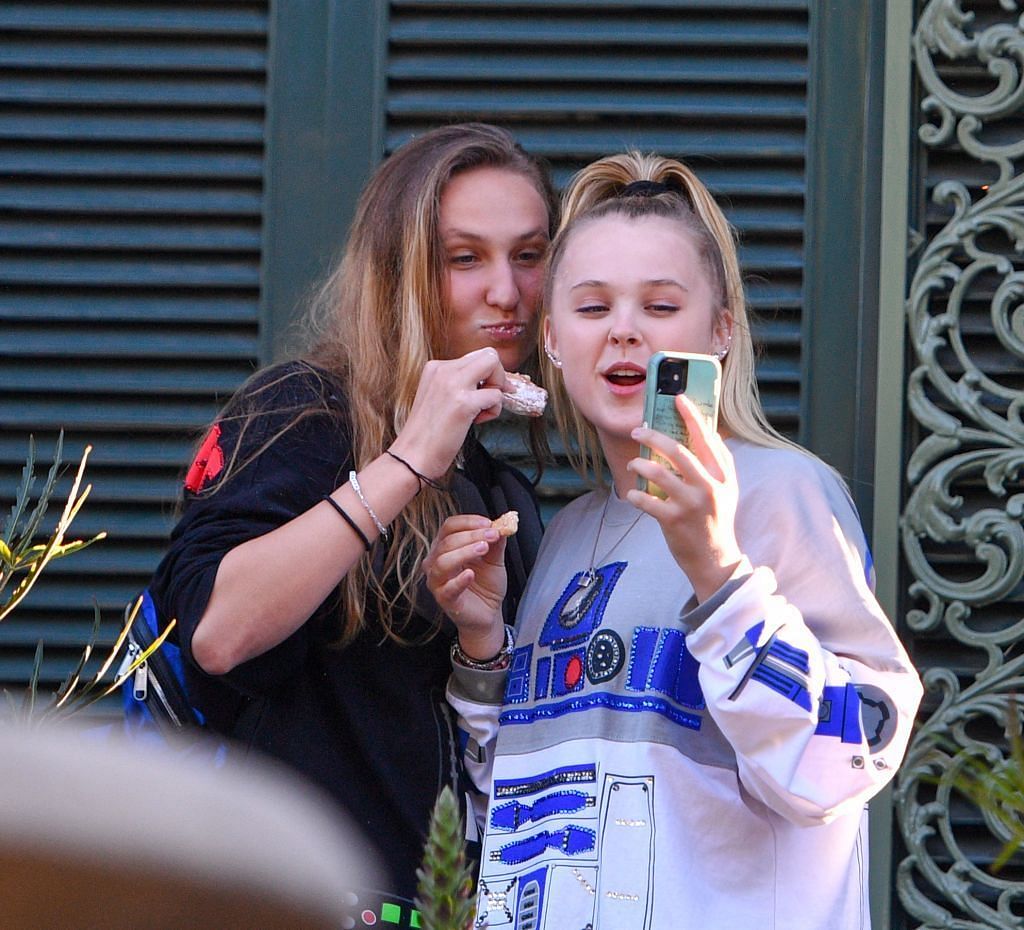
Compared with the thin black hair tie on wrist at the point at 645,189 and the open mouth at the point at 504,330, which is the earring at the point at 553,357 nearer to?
the open mouth at the point at 504,330

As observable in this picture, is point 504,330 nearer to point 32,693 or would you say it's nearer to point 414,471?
point 414,471

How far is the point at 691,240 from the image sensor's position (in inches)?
83.3

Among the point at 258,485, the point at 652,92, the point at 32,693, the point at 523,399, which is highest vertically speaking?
the point at 652,92

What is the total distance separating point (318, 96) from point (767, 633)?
1760mm

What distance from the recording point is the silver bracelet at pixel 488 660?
6.85ft

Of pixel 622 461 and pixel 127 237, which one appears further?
pixel 127 237

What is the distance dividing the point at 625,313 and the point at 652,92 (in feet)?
3.62

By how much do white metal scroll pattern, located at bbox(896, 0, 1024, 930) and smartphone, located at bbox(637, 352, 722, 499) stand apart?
1.06 m

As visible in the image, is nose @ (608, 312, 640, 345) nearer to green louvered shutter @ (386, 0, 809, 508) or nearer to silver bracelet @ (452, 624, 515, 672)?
silver bracelet @ (452, 624, 515, 672)

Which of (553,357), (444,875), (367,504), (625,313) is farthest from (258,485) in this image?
(444,875)

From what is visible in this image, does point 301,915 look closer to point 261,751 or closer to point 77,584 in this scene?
point 261,751

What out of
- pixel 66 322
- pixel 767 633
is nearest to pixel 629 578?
pixel 767 633

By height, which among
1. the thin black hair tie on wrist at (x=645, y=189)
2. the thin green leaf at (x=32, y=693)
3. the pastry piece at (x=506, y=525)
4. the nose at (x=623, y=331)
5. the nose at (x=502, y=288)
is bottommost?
the thin green leaf at (x=32, y=693)

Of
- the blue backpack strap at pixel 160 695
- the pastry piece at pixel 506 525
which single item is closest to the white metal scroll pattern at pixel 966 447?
the pastry piece at pixel 506 525
